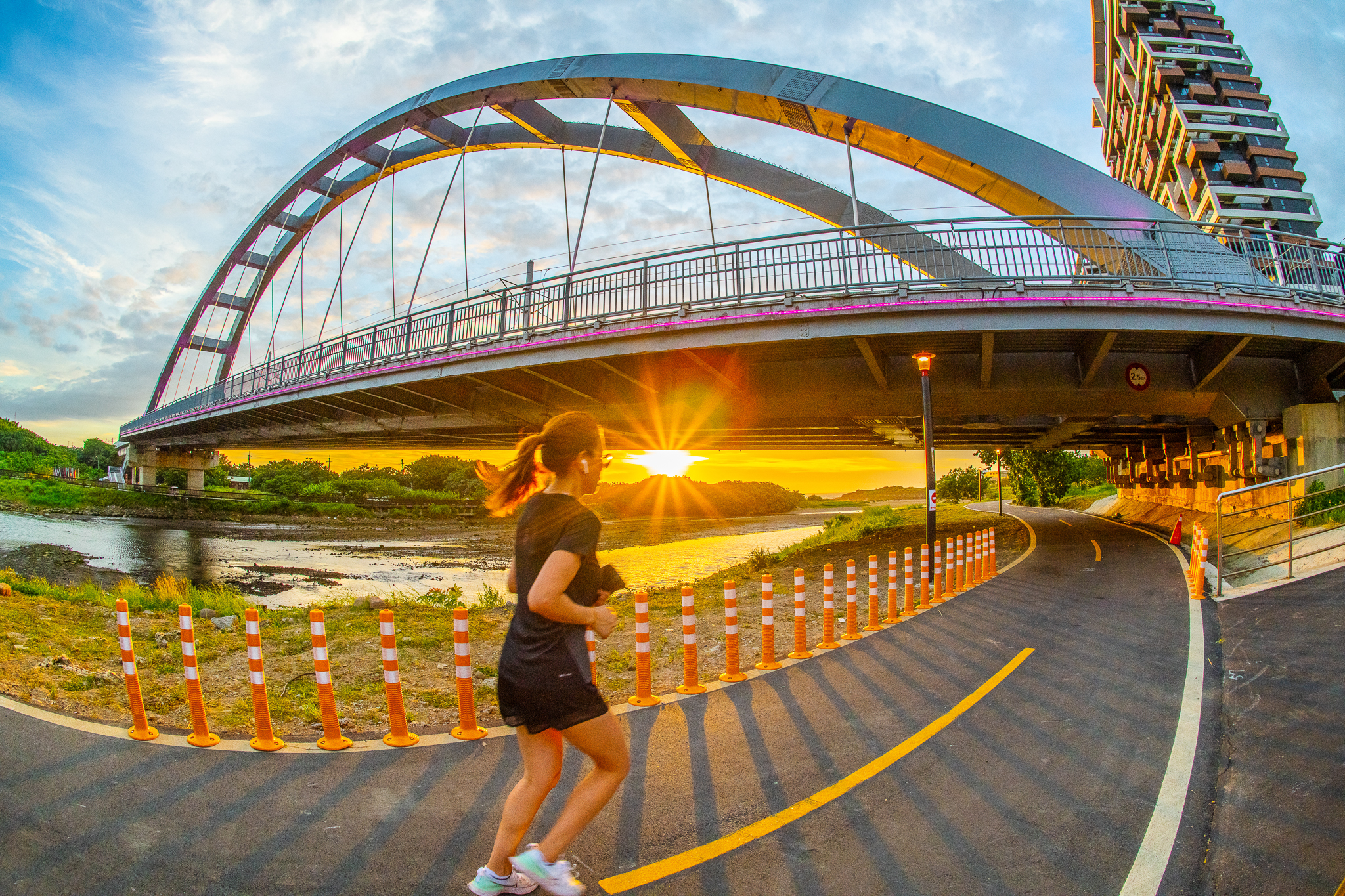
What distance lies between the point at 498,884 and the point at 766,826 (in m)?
1.50

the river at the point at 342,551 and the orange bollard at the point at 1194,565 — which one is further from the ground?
the orange bollard at the point at 1194,565

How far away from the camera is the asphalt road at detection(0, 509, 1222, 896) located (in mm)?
3248

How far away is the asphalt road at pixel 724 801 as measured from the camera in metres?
3.25

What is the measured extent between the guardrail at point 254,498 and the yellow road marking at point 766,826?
47.3 m

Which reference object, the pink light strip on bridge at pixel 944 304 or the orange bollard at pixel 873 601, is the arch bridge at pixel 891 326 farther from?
the orange bollard at pixel 873 601

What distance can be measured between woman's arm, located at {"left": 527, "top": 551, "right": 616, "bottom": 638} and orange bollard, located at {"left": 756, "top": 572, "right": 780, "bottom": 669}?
460 cm

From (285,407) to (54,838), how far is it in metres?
29.2

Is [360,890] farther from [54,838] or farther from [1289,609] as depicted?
[1289,609]

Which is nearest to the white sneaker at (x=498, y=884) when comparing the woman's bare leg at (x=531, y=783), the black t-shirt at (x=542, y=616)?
the woman's bare leg at (x=531, y=783)

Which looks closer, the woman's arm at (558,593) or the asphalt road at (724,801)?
the woman's arm at (558,593)

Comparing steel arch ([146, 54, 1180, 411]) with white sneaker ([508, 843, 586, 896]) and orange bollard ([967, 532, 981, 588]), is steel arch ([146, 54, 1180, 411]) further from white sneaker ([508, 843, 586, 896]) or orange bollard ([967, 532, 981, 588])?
white sneaker ([508, 843, 586, 896])

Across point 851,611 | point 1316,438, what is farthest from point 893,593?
point 1316,438

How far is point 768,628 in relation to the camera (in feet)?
23.6

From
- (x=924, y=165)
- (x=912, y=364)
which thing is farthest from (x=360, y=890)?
(x=924, y=165)
